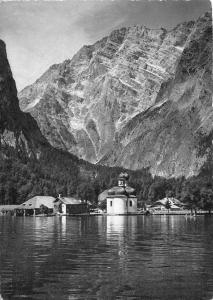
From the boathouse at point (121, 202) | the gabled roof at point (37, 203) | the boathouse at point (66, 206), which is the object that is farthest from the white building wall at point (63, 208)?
the boathouse at point (121, 202)

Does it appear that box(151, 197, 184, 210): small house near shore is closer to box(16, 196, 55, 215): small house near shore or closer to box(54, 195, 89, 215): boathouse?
box(54, 195, 89, 215): boathouse

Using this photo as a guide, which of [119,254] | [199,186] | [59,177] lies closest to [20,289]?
[119,254]

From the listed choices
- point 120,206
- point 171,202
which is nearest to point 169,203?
point 171,202

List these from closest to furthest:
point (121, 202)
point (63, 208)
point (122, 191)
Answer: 1. point (63, 208)
2. point (121, 202)
3. point (122, 191)

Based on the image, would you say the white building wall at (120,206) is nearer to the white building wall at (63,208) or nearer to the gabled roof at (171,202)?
the gabled roof at (171,202)

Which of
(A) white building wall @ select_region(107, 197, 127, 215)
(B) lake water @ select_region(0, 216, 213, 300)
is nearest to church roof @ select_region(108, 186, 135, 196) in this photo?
(A) white building wall @ select_region(107, 197, 127, 215)

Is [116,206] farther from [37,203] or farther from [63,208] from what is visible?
[37,203]

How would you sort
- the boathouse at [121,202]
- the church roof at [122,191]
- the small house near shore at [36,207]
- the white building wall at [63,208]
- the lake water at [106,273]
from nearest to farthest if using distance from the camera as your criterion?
the lake water at [106,273], the small house near shore at [36,207], the white building wall at [63,208], the boathouse at [121,202], the church roof at [122,191]

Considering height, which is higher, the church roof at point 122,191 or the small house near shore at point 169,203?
the church roof at point 122,191
